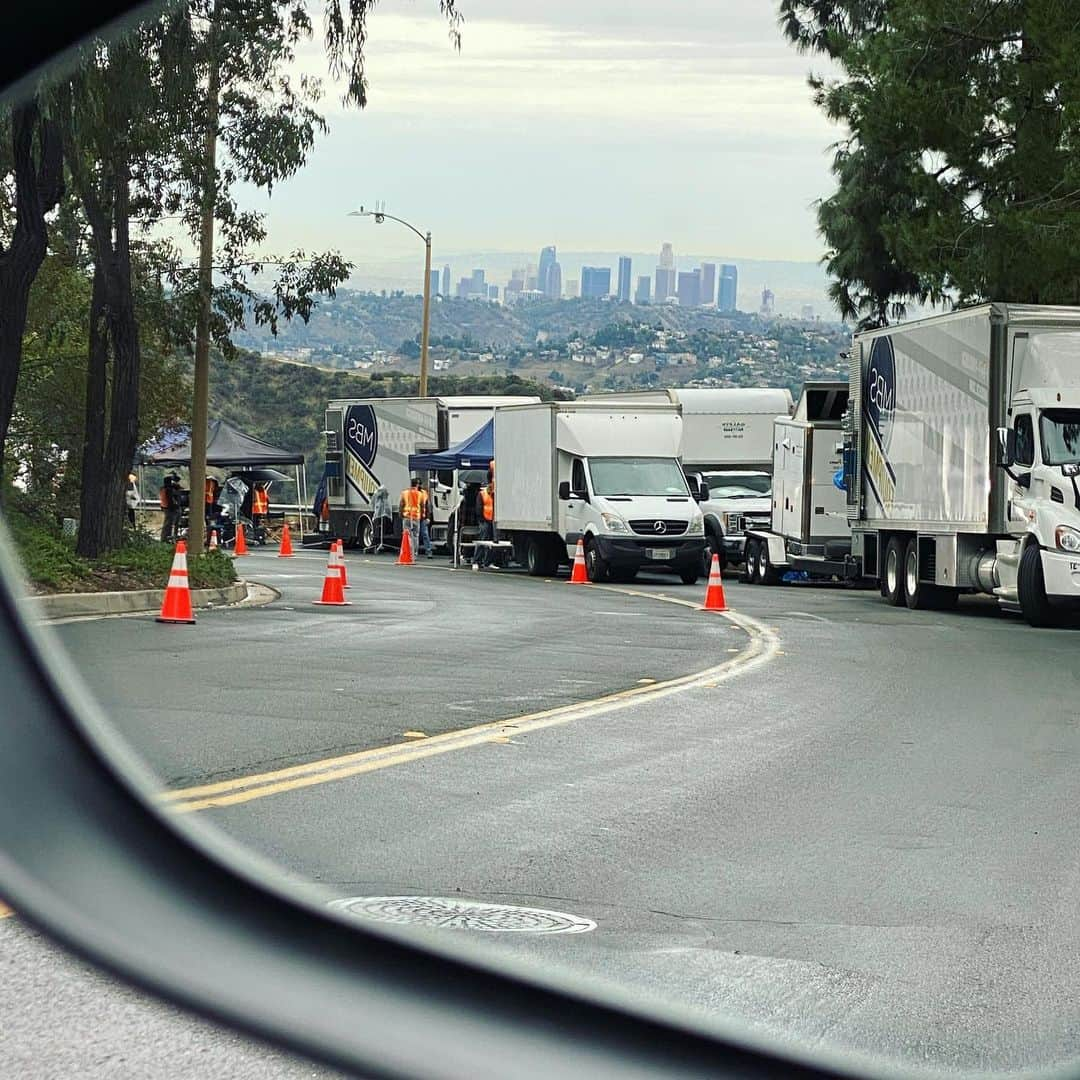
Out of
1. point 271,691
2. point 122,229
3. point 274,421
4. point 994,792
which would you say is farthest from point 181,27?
point 274,421

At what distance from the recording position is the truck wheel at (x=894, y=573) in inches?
1062

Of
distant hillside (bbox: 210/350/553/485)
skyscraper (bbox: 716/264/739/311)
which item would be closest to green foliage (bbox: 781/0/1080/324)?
distant hillside (bbox: 210/350/553/485)

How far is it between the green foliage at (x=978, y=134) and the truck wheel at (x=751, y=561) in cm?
603

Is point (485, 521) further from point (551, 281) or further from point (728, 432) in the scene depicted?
point (551, 281)

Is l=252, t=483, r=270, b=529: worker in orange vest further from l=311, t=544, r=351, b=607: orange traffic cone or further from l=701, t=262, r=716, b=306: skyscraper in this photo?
l=701, t=262, r=716, b=306: skyscraper

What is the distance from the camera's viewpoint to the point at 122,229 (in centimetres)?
2555

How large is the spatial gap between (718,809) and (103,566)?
15.4 m

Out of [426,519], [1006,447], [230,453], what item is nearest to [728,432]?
[426,519]

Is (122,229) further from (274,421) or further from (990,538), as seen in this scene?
(274,421)

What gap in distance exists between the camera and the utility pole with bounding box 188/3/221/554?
2734 cm

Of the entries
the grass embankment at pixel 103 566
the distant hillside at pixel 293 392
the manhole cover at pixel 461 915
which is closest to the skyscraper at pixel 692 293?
the distant hillside at pixel 293 392

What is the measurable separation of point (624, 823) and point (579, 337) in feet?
465

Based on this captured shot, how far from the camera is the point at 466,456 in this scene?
40969mm

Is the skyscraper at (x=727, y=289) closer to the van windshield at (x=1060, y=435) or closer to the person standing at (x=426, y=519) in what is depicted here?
the person standing at (x=426, y=519)
